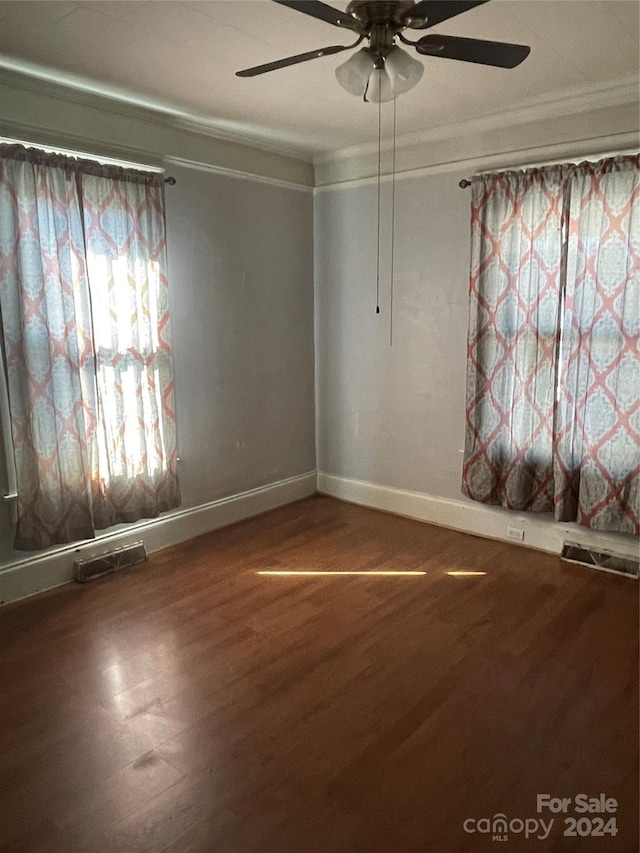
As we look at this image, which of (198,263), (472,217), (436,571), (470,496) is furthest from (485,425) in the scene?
(198,263)

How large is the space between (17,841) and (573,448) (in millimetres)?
3067

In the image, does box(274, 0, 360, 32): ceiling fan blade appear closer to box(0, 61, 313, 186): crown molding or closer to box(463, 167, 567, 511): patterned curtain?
box(0, 61, 313, 186): crown molding

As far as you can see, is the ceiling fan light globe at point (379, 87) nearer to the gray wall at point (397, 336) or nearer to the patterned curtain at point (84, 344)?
the patterned curtain at point (84, 344)

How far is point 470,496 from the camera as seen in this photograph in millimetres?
3973

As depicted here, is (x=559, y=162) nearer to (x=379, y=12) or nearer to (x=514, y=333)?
(x=514, y=333)

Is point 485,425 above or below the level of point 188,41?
below

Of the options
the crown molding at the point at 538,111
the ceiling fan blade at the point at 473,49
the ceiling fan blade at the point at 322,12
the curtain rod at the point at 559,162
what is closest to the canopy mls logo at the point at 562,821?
the ceiling fan blade at the point at 473,49

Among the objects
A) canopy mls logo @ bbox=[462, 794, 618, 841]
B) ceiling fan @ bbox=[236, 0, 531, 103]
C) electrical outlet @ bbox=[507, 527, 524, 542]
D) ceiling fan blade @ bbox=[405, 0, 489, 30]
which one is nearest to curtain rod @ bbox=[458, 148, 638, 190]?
ceiling fan @ bbox=[236, 0, 531, 103]

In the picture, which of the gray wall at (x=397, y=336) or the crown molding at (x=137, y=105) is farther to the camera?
the gray wall at (x=397, y=336)

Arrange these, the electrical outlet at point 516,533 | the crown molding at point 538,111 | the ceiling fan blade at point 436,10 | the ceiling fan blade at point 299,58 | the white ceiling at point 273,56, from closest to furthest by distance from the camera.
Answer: the ceiling fan blade at point 436,10 < the ceiling fan blade at point 299,58 < the white ceiling at point 273,56 < the crown molding at point 538,111 < the electrical outlet at point 516,533

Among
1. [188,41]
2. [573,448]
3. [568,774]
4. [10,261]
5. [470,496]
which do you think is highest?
[188,41]

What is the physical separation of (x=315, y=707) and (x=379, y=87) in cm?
223

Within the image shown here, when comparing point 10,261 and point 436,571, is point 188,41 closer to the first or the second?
point 10,261

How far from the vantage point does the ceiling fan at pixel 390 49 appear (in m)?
1.86
